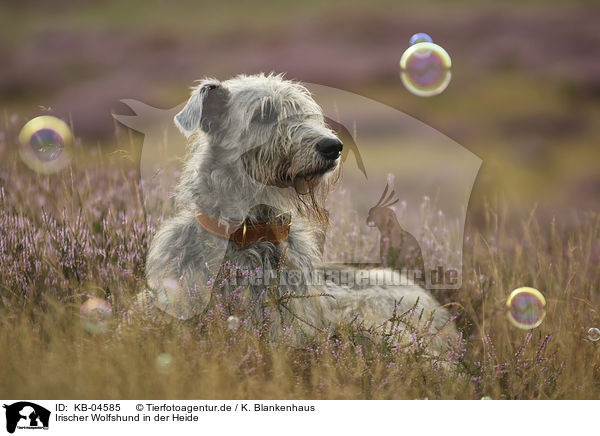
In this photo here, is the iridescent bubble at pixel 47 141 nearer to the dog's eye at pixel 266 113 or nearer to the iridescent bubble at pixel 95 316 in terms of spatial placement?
the iridescent bubble at pixel 95 316

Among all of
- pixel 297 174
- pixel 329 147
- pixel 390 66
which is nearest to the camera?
pixel 329 147

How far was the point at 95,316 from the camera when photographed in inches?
142

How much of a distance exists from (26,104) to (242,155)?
4449 millimetres

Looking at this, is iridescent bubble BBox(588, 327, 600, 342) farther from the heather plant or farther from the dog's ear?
the dog's ear

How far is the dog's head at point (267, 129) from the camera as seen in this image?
4059 millimetres

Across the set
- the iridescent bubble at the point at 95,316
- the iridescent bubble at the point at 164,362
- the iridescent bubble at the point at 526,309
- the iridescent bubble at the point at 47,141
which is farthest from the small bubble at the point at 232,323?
the iridescent bubble at the point at 47,141

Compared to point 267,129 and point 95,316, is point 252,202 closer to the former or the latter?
point 267,129

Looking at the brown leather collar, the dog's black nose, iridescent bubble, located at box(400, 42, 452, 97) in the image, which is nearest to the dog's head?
the dog's black nose

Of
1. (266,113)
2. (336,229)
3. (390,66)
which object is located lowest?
(336,229)

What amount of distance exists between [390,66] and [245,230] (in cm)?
1037

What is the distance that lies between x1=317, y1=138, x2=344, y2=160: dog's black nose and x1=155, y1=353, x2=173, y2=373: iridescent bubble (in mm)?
1810

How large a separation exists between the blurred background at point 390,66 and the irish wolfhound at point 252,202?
7.20 ft
